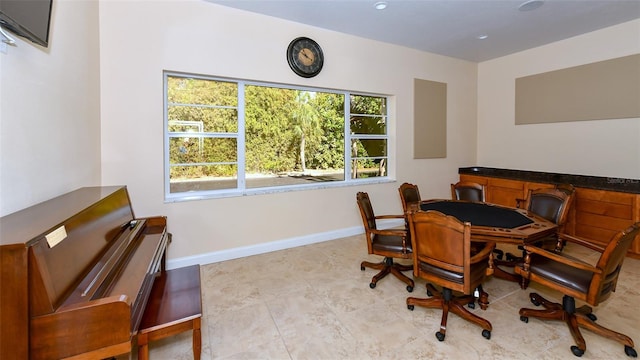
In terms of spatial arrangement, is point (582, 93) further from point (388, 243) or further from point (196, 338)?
point (196, 338)

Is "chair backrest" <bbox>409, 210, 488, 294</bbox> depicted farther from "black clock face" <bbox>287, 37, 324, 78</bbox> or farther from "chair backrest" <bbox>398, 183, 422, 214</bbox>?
"black clock face" <bbox>287, 37, 324, 78</bbox>

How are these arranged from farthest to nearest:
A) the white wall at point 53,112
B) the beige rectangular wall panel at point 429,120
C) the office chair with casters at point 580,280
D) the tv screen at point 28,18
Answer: the beige rectangular wall panel at point 429,120 < the office chair with casters at point 580,280 < the white wall at point 53,112 < the tv screen at point 28,18

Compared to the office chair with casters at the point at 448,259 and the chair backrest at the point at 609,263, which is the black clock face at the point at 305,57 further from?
the chair backrest at the point at 609,263

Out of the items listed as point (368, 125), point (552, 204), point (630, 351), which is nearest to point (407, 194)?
point (552, 204)

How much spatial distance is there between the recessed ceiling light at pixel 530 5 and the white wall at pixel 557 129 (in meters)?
1.56

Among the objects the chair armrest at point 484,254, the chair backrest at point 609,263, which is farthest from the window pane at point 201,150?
the chair backrest at point 609,263

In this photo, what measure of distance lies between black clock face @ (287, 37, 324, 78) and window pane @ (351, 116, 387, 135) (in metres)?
1.02

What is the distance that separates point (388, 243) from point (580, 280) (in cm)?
139

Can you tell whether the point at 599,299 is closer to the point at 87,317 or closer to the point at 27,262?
the point at 87,317

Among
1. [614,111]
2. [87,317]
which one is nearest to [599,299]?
[87,317]

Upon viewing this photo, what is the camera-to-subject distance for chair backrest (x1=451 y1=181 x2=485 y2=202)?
3719 mm

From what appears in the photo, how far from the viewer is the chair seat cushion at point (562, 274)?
1950 mm

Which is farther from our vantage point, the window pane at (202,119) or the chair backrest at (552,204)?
the window pane at (202,119)

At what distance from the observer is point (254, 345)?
6.64 ft
